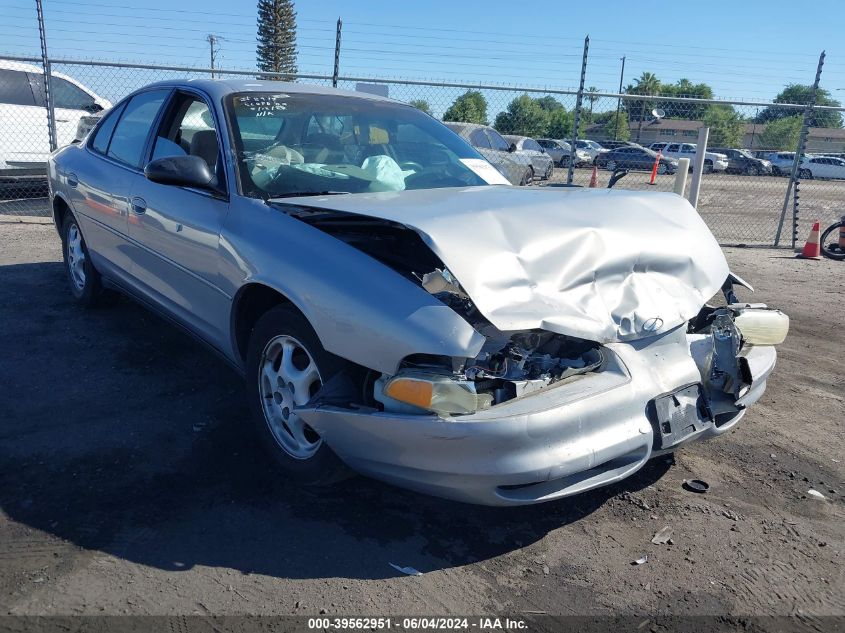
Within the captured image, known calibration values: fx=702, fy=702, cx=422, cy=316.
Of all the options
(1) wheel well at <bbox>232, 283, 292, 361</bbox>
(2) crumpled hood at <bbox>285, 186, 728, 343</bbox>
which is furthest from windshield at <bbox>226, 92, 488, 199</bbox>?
(1) wheel well at <bbox>232, 283, 292, 361</bbox>

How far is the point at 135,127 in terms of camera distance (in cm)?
461

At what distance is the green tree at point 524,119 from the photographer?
13.5 metres

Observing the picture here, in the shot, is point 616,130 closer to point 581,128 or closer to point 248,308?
point 581,128

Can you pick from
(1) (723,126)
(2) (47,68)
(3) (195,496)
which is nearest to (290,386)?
(3) (195,496)

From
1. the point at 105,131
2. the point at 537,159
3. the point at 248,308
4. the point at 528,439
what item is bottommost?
the point at 537,159

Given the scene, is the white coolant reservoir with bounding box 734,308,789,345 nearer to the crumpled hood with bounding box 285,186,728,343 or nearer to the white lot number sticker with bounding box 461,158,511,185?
the crumpled hood with bounding box 285,186,728,343

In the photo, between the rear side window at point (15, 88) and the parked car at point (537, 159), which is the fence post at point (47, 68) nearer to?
the rear side window at point (15, 88)

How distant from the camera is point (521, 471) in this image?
7.97ft

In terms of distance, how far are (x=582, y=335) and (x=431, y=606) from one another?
1.12 metres

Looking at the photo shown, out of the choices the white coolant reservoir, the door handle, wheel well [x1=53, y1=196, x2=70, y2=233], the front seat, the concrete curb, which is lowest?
the concrete curb

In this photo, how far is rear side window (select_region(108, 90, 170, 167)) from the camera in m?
4.41

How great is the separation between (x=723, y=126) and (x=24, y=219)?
12341 mm

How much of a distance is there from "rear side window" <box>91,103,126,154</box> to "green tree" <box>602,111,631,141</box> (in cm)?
1094

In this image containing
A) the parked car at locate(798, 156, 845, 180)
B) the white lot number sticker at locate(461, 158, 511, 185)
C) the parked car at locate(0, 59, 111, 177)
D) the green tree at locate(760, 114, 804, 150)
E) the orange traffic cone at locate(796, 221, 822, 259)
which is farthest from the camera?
the parked car at locate(798, 156, 845, 180)
